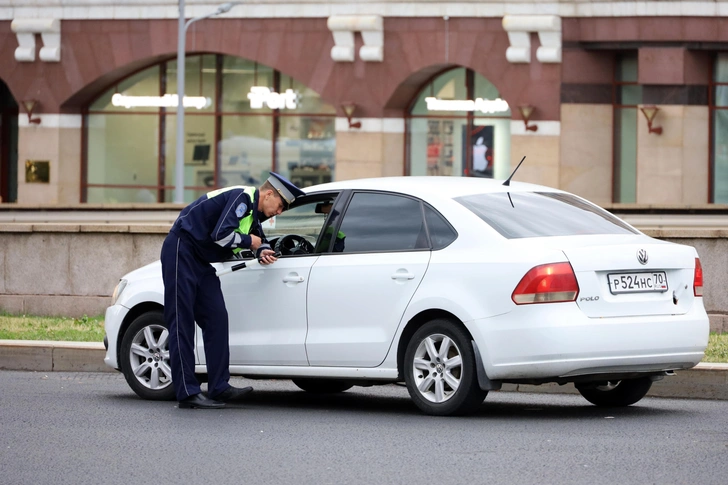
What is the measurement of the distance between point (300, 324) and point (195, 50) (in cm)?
2832

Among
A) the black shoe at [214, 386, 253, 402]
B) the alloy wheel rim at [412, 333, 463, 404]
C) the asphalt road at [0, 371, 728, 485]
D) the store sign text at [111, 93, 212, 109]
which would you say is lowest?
the asphalt road at [0, 371, 728, 485]

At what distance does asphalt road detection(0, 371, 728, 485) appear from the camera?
723 cm

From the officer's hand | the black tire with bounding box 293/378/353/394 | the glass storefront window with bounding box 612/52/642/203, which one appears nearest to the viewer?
the officer's hand

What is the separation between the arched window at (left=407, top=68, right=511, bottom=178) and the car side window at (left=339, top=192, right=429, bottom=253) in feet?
86.8

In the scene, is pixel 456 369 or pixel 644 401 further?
pixel 644 401

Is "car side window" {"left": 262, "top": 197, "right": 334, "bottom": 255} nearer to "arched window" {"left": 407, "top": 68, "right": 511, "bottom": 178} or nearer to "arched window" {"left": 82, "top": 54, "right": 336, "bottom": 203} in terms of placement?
"arched window" {"left": 407, "top": 68, "right": 511, "bottom": 178}

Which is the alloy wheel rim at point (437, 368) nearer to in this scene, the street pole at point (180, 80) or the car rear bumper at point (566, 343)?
the car rear bumper at point (566, 343)

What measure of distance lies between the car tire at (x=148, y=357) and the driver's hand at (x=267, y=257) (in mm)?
978

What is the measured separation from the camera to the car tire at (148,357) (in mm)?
10469

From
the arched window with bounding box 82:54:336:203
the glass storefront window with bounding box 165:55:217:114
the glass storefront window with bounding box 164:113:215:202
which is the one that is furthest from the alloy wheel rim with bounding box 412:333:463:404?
the glass storefront window with bounding box 164:113:215:202

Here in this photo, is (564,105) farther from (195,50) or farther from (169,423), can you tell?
(169,423)

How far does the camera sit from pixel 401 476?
7.17 metres

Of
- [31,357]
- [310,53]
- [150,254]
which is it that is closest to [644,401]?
[31,357]

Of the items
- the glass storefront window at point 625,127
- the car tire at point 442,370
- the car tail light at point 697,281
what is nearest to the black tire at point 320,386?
the car tire at point 442,370
